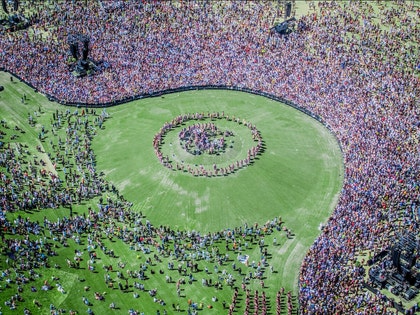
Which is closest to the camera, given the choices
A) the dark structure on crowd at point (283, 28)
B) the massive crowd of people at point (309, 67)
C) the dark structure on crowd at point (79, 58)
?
the massive crowd of people at point (309, 67)

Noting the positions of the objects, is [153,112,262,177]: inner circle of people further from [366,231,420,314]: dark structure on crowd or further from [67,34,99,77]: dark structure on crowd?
[366,231,420,314]: dark structure on crowd

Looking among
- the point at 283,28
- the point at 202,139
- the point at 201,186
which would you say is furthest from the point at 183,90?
the point at 201,186

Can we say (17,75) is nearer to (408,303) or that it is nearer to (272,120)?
(272,120)

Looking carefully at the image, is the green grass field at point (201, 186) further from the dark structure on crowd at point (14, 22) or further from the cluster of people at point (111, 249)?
the dark structure on crowd at point (14, 22)

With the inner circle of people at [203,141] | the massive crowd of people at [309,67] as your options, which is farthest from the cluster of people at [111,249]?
the inner circle of people at [203,141]

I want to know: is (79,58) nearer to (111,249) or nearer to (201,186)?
(201,186)
